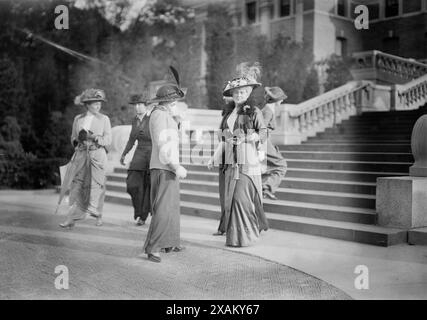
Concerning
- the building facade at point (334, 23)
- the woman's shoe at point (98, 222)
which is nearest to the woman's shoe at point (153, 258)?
the woman's shoe at point (98, 222)

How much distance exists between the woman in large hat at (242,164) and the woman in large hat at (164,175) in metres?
0.81

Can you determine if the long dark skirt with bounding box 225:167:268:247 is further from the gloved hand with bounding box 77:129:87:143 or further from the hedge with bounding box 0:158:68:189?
the hedge with bounding box 0:158:68:189

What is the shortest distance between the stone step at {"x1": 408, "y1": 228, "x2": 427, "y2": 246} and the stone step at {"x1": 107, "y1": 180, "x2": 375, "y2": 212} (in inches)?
23.8

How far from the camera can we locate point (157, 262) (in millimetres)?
5492

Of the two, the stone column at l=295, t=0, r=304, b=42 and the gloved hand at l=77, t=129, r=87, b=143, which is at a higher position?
the stone column at l=295, t=0, r=304, b=42

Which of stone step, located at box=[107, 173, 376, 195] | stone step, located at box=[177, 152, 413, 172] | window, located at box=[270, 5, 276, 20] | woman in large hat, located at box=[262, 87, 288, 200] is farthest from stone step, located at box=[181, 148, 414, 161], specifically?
window, located at box=[270, 5, 276, 20]

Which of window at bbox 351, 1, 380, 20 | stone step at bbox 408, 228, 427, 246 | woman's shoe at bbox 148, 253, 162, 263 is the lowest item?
woman's shoe at bbox 148, 253, 162, 263

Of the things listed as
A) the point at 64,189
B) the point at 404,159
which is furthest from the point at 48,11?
the point at 404,159

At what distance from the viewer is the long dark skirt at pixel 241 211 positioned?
6234mm

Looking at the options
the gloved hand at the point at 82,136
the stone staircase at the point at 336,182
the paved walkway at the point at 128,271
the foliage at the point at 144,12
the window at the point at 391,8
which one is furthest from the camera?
the foliage at the point at 144,12

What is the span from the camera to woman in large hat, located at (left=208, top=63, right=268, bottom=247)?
624cm

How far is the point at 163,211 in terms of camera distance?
5.64m

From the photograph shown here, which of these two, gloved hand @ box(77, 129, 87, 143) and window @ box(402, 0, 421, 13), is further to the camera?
gloved hand @ box(77, 129, 87, 143)

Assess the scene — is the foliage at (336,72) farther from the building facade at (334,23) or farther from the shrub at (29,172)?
the shrub at (29,172)
